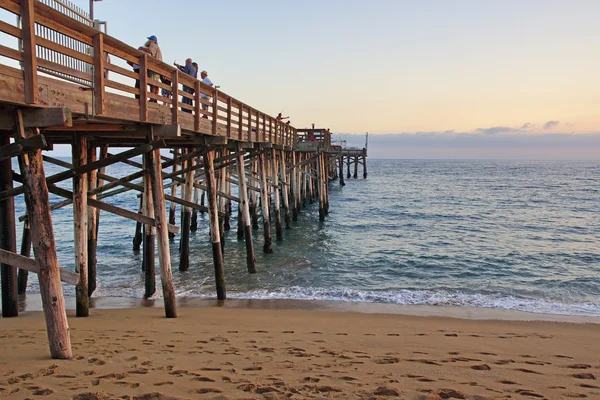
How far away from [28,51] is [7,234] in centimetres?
321

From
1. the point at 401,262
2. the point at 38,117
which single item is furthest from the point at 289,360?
the point at 401,262

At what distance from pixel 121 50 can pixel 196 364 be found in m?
3.91

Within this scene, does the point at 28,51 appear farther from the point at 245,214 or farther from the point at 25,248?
the point at 245,214

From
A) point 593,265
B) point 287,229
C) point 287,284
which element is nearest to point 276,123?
point 287,229

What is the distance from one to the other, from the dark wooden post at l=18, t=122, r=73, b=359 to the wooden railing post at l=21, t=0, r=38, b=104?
45 cm

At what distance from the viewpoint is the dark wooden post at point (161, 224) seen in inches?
302


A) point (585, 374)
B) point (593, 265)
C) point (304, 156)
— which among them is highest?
point (304, 156)

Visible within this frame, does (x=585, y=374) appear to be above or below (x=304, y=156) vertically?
below

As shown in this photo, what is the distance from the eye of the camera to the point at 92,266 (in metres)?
10.6

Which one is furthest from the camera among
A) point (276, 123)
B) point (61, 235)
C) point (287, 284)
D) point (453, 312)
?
point (61, 235)

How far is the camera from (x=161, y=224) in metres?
7.78

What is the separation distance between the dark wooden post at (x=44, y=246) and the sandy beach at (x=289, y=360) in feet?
0.74

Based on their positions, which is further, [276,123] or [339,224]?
[339,224]

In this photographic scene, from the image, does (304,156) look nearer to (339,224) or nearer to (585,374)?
(339,224)
